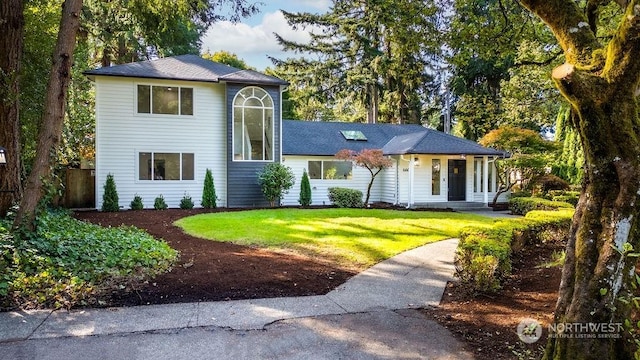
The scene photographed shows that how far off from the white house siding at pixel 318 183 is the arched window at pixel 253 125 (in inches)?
56.6

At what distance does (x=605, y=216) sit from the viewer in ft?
8.11

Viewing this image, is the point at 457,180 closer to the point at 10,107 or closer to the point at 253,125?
the point at 253,125

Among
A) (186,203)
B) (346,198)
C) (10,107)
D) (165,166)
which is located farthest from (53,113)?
(346,198)

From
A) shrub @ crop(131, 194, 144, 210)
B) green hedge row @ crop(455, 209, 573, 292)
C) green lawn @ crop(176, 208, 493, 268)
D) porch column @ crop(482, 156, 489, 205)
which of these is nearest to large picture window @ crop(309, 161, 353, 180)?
green lawn @ crop(176, 208, 493, 268)

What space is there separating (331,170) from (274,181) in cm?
353

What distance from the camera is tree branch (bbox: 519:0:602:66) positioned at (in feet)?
8.91

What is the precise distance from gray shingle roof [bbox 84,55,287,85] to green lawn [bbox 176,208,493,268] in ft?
17.8

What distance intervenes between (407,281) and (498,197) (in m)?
14.6

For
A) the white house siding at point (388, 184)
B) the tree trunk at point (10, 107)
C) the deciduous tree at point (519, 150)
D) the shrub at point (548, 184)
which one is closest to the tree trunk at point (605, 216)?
the tree trunk at point (10, 107)

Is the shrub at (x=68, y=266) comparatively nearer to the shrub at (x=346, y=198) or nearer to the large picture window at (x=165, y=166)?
the large picture window at (x=165, y=166)

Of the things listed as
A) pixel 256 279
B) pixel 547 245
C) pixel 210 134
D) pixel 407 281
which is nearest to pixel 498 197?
pixel 547 245

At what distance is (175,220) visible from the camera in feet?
37.7

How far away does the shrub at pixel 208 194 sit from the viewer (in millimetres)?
14867

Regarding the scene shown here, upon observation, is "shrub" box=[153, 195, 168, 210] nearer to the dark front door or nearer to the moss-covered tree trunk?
the dark front door
